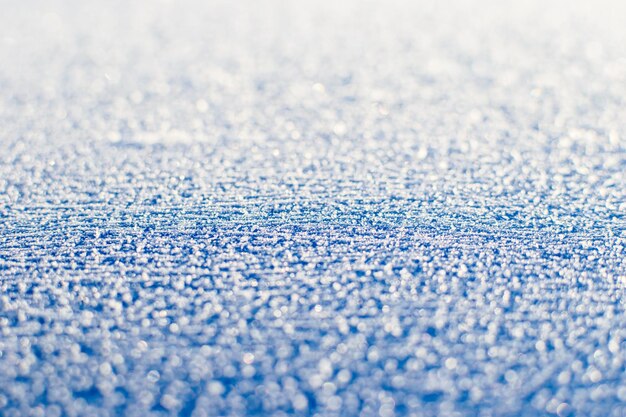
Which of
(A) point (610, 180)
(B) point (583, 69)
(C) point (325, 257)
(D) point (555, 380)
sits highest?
(B) point (583, 69)

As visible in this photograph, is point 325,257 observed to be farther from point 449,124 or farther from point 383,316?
point 449,124

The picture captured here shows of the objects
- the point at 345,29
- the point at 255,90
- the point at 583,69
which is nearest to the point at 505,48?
the point at 583,69

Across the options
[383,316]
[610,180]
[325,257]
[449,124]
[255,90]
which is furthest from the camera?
[255,90]

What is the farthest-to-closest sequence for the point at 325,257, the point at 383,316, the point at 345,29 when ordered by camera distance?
1. the point at 345,29
2. the point at 325,257
3. the point at 383,316

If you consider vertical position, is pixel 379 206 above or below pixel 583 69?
below

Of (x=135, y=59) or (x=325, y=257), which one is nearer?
(x=325, y=257)

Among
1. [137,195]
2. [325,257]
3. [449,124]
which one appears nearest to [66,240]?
[137,195]
